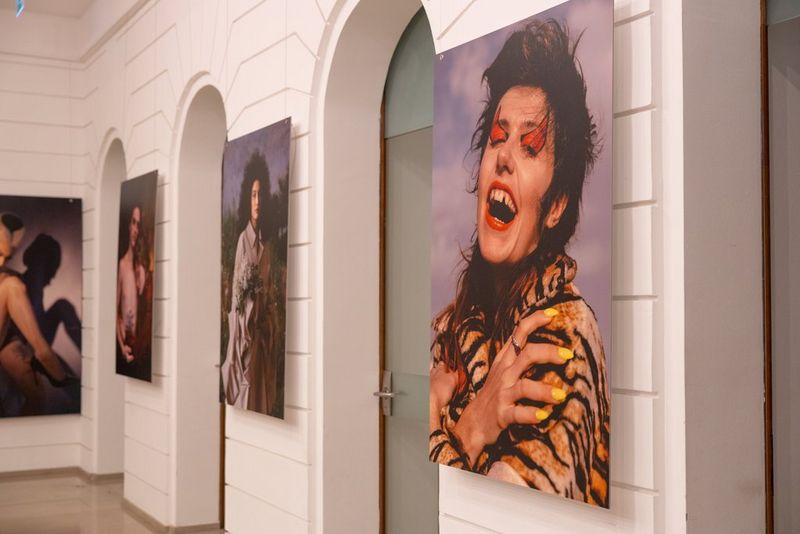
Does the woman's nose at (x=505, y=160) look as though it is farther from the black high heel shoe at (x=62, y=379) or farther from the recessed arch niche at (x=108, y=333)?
the black high heel shoe at (x=62, y=379)

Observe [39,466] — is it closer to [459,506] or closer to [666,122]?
[459,506]

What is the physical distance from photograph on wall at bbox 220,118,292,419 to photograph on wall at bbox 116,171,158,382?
1967mm

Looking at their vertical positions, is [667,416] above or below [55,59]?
below

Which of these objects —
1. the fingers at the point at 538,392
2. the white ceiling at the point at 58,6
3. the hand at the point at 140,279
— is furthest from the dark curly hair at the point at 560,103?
the white ceiling at the point at 58,6

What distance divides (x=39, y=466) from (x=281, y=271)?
6.56m

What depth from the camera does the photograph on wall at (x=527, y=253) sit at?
3623 millimetres

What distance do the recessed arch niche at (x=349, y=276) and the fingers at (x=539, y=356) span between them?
2091 mm

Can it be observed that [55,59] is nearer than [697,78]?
No

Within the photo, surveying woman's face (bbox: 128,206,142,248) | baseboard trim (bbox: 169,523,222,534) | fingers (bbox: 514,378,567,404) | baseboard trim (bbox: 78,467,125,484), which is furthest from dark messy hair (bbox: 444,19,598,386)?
baseboard trim (bbox: 78,467,125,484)

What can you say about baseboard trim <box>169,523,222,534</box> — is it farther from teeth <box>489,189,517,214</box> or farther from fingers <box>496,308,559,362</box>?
teeth <box>489,189,517,214</box>

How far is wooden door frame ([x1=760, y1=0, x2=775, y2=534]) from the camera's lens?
3.54 m

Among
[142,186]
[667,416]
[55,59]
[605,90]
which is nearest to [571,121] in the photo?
[605,90]

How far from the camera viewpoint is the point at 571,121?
3.73m

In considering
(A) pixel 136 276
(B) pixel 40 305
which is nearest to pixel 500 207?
(A) pixel 136 276
